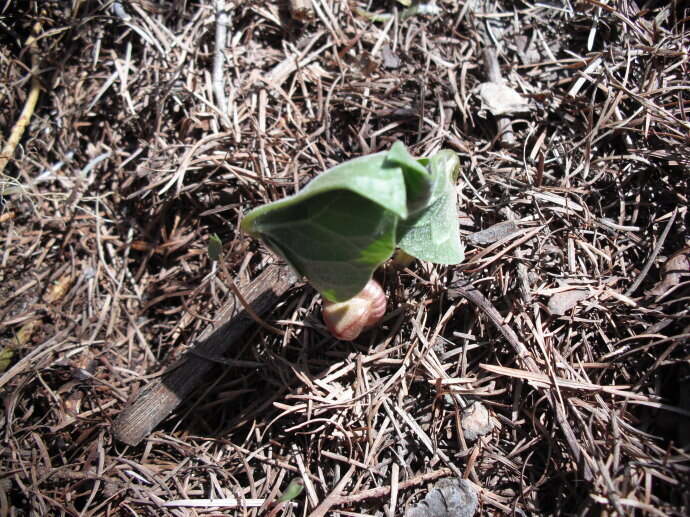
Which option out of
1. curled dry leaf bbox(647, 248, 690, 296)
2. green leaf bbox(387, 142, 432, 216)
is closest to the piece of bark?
green leaf bbox(387, 142, 432, 216)

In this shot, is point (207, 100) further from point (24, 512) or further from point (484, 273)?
point (24, 512)

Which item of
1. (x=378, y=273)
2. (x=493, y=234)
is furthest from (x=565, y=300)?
(x=378, y=273)

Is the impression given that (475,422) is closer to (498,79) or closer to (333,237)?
(333,237)

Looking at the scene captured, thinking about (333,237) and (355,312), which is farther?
(355,312)

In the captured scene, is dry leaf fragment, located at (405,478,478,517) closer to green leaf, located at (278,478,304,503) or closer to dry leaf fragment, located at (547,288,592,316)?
green leaf, located at (278,478,304,503)

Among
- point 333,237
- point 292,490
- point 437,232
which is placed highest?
point 333,237

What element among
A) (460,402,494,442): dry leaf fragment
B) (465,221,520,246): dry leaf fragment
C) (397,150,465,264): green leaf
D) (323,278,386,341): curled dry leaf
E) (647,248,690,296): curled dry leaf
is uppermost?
(397,150,465,264): green leaf
